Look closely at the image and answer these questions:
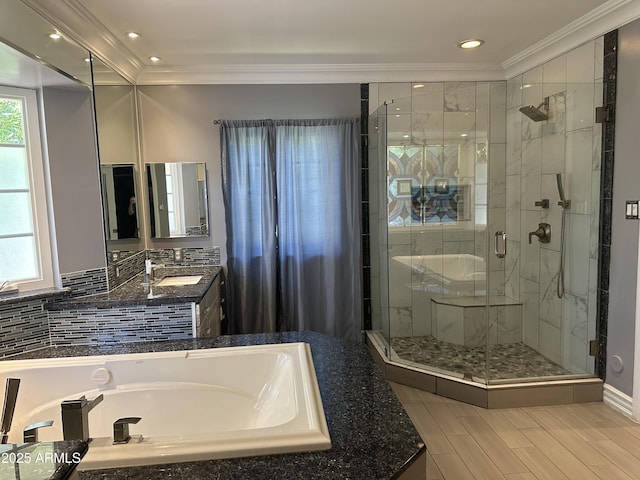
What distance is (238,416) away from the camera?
2014 mm

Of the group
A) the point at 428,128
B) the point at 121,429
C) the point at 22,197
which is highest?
the point at 428,128

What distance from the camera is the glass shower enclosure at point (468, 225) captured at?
337 centimetres

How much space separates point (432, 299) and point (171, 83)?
2.93 metres

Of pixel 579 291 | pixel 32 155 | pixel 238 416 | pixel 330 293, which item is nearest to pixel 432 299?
pixel 330 293

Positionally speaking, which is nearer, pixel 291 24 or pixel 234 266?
pixel 291 24

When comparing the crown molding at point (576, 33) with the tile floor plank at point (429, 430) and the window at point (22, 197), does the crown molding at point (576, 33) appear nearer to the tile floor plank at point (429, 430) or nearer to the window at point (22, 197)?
the tile floor plank at point (429, 430)

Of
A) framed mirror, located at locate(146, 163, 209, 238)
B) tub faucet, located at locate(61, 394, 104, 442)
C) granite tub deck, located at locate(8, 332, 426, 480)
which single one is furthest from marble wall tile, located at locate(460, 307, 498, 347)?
tub faucet, located at locate(61, 394, 104, 442)

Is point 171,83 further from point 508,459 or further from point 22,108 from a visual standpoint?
point 508,459

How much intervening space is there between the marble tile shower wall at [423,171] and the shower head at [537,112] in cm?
32

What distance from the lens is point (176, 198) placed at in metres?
3.68

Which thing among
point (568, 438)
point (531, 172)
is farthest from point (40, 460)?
point (531, 172)

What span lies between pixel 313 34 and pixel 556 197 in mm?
2190

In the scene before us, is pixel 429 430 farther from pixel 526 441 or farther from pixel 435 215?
pixel 435 215

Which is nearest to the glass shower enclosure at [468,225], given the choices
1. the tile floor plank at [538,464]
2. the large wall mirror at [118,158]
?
the tile floor plank at [538,464]
